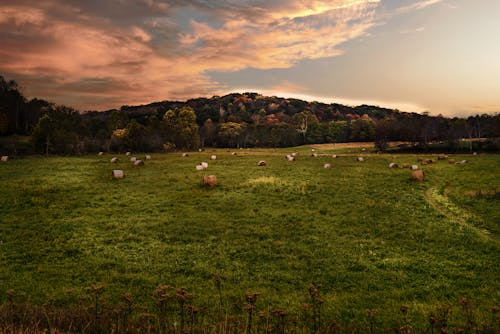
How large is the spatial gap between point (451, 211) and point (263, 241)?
45.5ft

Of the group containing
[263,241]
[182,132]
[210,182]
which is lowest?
[263,241]

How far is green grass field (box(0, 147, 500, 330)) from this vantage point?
1116cm

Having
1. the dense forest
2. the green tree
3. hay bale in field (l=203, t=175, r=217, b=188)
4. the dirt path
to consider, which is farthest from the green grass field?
the green tree

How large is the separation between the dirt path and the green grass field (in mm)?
106

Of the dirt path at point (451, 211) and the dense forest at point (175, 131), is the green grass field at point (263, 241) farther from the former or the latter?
the dense forest at point (175, 131)

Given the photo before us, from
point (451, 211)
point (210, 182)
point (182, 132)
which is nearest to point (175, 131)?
point (182, 132)

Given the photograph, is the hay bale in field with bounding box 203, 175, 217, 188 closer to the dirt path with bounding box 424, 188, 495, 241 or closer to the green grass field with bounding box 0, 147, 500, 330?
the green grass field with bounding box 0, 147, 500, 330

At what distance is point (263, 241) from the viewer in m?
15.8

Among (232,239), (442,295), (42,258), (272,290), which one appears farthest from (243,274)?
(42,258)

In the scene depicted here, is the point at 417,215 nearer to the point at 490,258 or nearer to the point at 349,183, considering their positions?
the point at 490,258

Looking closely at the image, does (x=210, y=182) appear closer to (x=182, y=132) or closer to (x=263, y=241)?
(x=263, y=241)

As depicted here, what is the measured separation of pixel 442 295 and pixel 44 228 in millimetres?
18992

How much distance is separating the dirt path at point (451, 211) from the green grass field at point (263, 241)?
0.35ft

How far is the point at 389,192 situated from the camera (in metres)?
25.0
